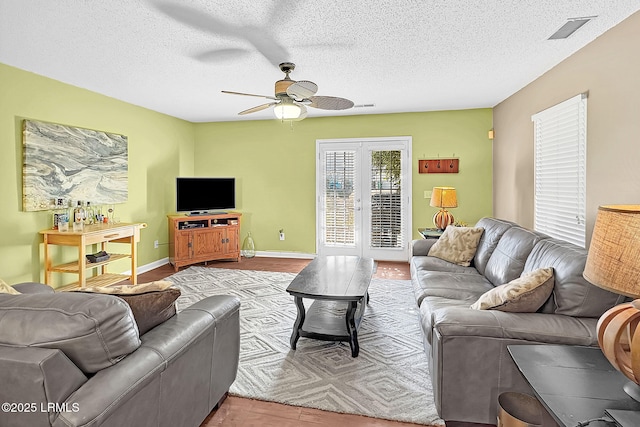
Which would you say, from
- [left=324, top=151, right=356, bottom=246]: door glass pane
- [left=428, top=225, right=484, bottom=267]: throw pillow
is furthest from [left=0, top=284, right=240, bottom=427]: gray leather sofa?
[left=324, top=151, right=356, bottom=246]: door glass pane

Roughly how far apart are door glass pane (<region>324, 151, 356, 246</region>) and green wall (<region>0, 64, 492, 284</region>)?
28 centimetres

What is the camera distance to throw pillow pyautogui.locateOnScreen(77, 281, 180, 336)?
1578 mm

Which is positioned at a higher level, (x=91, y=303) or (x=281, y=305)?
(x=91, y=303)

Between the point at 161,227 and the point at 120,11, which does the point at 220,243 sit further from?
the point at 120,11

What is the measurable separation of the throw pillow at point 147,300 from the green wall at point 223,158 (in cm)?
288

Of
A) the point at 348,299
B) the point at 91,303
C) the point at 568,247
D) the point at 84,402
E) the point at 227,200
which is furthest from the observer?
the point at 227,200

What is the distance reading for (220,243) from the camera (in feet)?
19.4

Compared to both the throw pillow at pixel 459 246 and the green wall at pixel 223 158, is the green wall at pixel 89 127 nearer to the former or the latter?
the green wall at pixel 223 158

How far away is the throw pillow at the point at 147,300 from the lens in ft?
5.18

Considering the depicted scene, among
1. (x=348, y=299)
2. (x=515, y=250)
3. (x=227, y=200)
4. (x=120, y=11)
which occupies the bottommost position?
(x=348, y=299)

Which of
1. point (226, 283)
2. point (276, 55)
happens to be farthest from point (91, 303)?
point (226, 283)

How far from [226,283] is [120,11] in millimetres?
3298

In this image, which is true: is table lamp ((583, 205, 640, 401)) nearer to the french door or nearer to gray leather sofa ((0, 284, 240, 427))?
gray leather sofa ((0, 284, 240, 427))

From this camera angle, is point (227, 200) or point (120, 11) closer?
point (120, 11)
